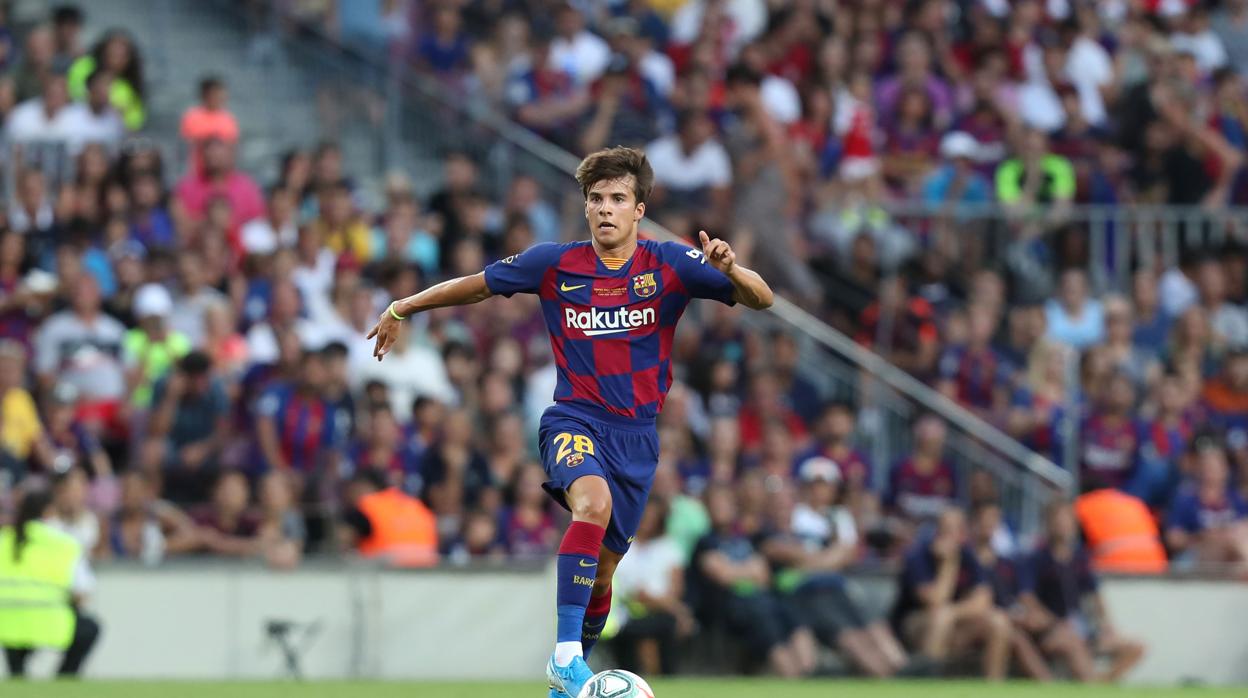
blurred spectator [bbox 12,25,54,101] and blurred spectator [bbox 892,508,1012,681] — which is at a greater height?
blurred spectator [bbox 12,25,54,101]

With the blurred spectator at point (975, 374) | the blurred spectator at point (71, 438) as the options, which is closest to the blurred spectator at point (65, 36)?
the blurred spectator at point (71, 438)

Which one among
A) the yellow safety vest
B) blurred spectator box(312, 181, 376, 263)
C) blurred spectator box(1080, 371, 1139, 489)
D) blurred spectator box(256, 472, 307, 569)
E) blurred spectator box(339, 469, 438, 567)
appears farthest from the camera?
blurred spectator box(312, 181, 376, 263)

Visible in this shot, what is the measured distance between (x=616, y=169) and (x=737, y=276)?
742 mm

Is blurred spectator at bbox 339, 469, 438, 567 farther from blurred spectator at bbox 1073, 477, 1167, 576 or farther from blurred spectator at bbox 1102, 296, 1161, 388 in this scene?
blurred spectator at bbox 1102, 296, 1161, 388

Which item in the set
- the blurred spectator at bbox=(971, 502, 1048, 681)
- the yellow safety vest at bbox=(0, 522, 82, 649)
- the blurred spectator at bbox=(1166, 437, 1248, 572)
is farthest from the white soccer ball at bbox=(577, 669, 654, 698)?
the blurred spectator at bbox=(1166, 437, 1248, 572)

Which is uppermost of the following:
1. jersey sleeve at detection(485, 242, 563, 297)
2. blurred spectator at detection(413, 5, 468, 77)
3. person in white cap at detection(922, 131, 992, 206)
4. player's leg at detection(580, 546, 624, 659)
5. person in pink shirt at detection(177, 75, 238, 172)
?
blurred spectator at detection(413, 5, 468, 77)

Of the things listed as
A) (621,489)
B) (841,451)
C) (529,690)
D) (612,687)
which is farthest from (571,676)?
(841,451)

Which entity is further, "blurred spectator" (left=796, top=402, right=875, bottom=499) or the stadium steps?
the stadium steps

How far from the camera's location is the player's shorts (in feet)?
31.6

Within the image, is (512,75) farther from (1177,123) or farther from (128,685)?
(128,685)

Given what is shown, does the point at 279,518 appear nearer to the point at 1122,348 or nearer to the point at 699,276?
the point at 699,276

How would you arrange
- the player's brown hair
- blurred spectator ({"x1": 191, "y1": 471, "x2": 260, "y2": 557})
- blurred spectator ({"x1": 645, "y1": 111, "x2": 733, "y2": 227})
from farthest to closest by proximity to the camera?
blurred spectator ({"x1": 645, "y1": 111, "x2": 733, "y2": 227}) < blurred spectator ({"x1": 191, "y1": 471, "x2": 260, "y2": 557}) < the player's brown hair

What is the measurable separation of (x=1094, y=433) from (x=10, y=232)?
8.66 metres

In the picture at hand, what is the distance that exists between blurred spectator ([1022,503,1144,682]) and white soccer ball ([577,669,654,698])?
7.59 metres
